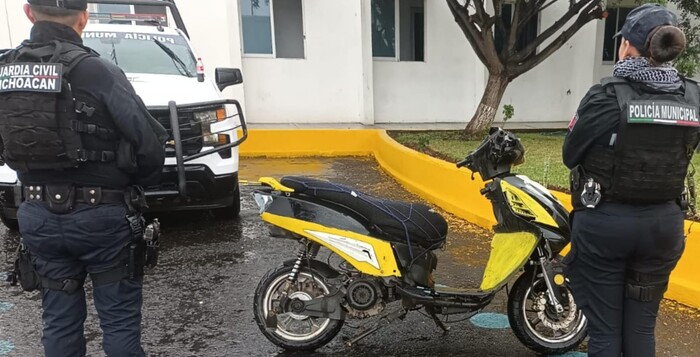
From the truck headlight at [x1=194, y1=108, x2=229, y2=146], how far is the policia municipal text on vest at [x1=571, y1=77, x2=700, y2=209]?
342cm

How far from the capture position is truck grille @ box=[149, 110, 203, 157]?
4660 mm

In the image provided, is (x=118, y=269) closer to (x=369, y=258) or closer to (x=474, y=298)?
(x=369, y=258)

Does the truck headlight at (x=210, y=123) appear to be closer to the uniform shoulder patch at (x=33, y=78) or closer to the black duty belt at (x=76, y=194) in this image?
the black duty belt at (x=76, y=194)

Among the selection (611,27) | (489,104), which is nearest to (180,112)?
(489,104)

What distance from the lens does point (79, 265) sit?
2.45 meters

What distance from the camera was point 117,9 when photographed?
1045 cm

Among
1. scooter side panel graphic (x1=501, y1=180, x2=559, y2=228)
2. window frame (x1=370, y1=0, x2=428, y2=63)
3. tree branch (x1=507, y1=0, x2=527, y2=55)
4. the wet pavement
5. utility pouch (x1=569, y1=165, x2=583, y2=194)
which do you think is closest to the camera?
utility pouch (x1=569, y1=165, x2=583, y2=194)

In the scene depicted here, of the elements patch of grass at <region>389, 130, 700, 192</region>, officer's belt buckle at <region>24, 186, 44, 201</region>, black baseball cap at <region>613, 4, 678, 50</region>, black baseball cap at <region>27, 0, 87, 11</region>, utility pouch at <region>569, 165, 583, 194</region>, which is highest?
→ black baseball cap at <region>27, 0, 87, 11</region>

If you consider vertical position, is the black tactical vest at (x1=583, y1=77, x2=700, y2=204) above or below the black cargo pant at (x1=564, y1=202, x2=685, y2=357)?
above

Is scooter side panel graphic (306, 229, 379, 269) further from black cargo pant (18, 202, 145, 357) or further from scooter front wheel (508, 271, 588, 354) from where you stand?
black cargo pant (18, 202, 145, 357)

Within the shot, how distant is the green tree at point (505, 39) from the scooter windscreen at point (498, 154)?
20.9 feet

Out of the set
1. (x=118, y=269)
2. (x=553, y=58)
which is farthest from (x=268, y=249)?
(x=553, y=58)

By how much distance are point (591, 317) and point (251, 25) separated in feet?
→ 34.5

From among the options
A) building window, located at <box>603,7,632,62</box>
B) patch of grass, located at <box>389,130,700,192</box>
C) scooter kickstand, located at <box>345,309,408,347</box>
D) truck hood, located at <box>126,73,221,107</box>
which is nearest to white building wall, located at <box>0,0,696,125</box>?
building window, located at <box>603,7,632,62</box>
